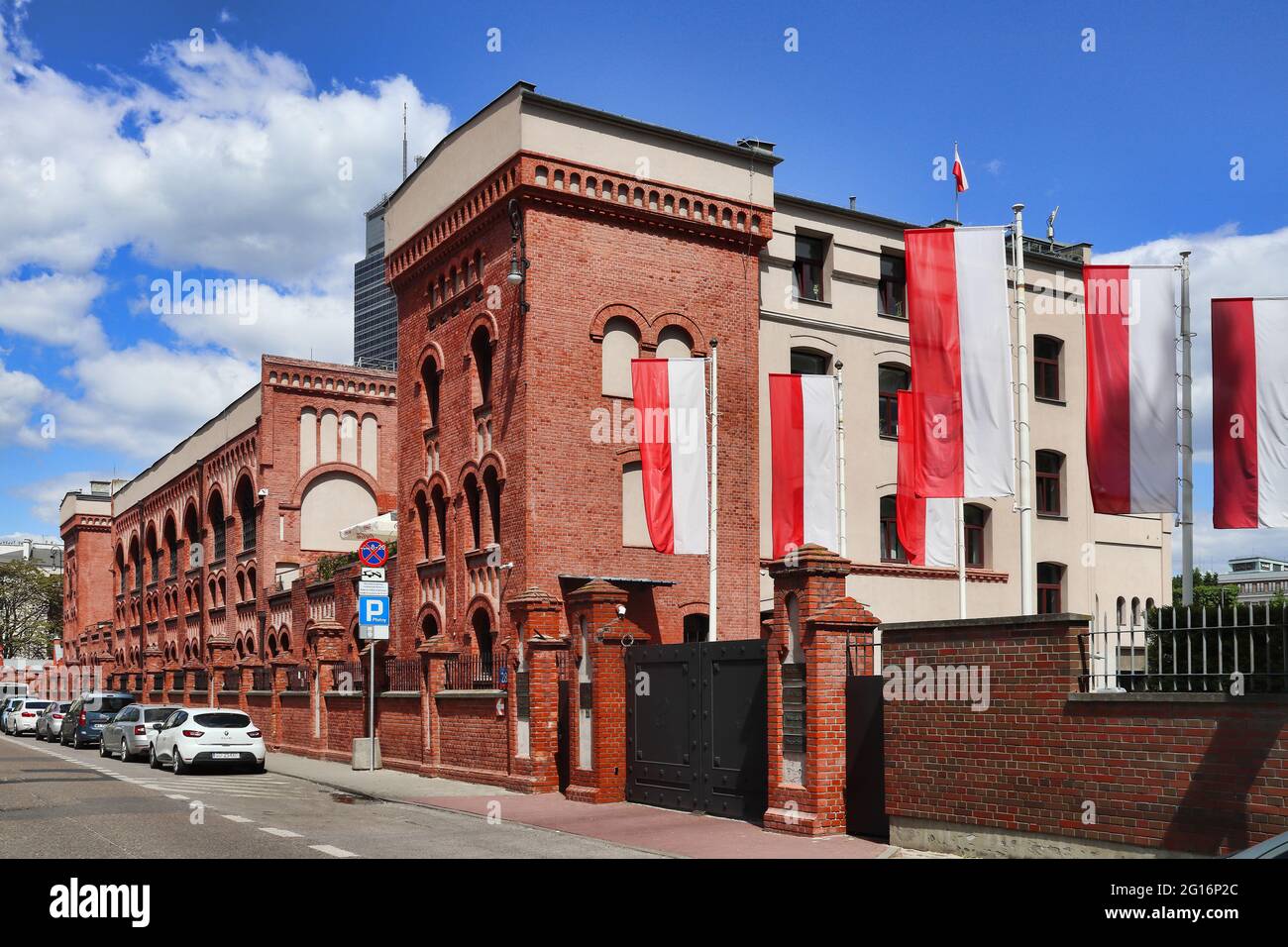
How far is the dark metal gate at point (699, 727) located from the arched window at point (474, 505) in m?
9.39

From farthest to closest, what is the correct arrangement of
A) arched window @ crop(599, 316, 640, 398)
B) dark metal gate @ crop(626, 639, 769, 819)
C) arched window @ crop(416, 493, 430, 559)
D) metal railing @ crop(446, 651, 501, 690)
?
arched window @ crop(416, 493, 430, 559) < arched window @ crop(599, 316, 640, 398) < metal railing @ crop(446, 651, 501, 690) < dark metal gate @ crop(626, 639, 769, 819)

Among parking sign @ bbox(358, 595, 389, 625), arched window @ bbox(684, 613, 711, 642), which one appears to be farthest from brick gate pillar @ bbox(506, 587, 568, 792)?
arched window @ bbox(684, 613, 711, 642)

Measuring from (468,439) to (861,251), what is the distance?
1072 centimetres

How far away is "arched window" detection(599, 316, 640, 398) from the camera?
26.8 metres

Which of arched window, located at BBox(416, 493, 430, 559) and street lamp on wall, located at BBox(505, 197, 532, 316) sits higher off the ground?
street lamp on wall, located at BBox(505, 197, 532, 316)

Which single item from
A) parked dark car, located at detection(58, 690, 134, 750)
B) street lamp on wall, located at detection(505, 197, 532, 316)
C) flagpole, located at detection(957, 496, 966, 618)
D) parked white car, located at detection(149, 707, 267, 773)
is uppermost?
street lamp on wall, located at detection(505, 197, 532, 316)

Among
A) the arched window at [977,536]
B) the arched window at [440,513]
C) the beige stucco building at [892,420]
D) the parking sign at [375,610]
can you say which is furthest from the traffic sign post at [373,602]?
the arched window at [977,536]

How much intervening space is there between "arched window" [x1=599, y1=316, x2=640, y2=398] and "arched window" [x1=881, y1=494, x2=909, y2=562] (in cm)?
768

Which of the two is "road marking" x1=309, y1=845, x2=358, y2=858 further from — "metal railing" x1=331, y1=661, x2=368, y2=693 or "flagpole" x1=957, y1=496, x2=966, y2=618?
"metal railing" x1=331, y1=661, x2=368, y2=693

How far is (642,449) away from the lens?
23.1 metres

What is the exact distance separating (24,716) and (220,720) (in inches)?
1061
